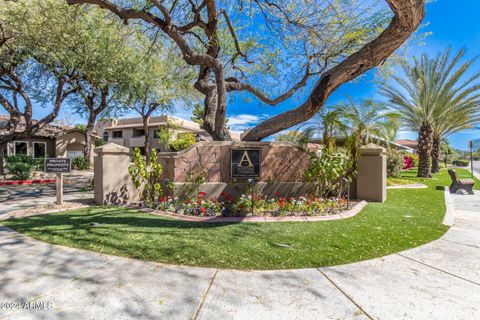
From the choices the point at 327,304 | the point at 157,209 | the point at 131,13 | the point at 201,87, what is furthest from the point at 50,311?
the point at 201,87

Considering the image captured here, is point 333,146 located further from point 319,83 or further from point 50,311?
point 50,311

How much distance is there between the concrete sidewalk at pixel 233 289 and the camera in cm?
254

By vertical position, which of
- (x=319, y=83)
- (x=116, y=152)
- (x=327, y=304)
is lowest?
(x=327, y=304)

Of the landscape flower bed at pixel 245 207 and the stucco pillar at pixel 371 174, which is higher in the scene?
the stucco pillar at pixel 371 174

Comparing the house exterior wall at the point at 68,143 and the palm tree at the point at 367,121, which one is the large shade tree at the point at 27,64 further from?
the palm tree at the point at 367,121

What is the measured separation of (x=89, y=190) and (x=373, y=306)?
10.4 m

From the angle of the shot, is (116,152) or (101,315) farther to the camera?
(116,152)

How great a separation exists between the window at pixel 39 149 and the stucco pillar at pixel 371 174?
1080 inches

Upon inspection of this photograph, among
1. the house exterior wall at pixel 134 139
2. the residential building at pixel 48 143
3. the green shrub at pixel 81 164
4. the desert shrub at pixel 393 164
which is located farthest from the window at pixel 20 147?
the desert shrub at pixel 393 164

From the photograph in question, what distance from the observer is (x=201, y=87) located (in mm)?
9586


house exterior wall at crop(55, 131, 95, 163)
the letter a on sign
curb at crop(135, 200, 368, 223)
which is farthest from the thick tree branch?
house exterior wall at crop(55, 131, 95, 163)

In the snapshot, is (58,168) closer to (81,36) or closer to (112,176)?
(112,176)

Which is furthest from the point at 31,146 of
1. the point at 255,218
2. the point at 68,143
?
the point at 255,218

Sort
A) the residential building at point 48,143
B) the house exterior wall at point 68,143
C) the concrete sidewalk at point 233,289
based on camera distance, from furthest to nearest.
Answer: the house exterior wall at point 68,143 < the residential building at point 48,143 < the concrete sidewalk at point 233,289
